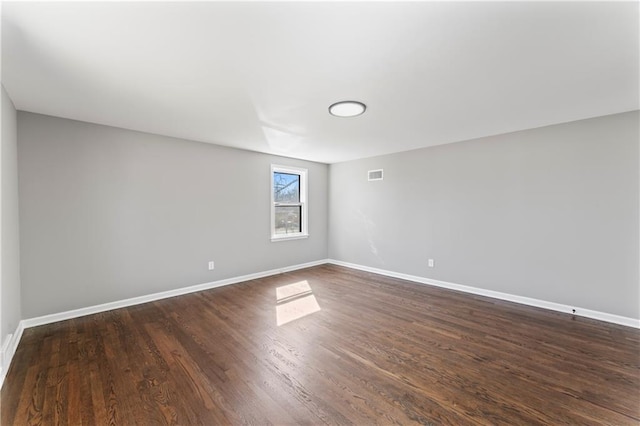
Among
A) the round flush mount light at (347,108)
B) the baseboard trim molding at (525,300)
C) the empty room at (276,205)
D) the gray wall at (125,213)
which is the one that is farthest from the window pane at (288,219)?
the round flush mount light at (347,108)

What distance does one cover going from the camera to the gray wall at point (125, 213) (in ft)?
9.55

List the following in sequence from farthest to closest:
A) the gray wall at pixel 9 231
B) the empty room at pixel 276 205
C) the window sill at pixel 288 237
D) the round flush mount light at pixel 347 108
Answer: the window sill at pixel 288 237, the round flush mount light at pixel 347 108, the gray wall at pixel 9 231, the empty room at pixel 276 205

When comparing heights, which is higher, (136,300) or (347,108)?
(347,108)

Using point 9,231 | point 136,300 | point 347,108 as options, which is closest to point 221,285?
point 136,300

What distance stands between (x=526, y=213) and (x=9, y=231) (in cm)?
568

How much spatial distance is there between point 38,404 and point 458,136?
5.00m

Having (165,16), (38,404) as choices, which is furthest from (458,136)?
(38,404)

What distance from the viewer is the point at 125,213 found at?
3.44 meters

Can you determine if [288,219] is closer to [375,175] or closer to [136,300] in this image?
[375,175]

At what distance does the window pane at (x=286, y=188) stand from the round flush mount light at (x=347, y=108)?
259cm

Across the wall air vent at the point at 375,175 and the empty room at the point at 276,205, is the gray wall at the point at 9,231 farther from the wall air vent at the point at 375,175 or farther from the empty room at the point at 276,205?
the wall air vent at the point at 375,175

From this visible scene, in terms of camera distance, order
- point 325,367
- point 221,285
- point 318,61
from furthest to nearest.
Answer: point 221,285, point 325,367, point 318,61

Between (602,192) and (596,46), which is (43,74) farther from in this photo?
(602,192)

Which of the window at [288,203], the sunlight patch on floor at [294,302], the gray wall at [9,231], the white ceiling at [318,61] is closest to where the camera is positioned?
the white ceiling at [318,61]
